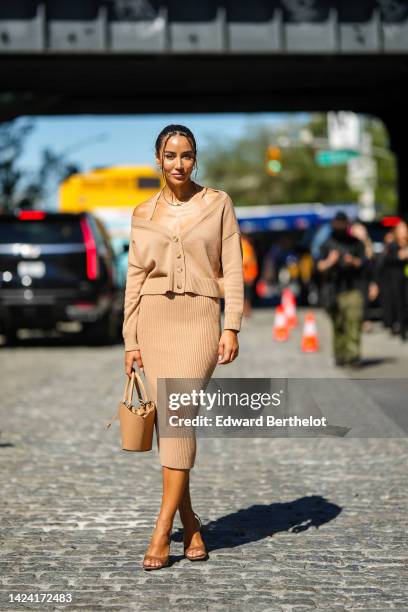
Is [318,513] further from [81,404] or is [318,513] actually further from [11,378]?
[11,378]

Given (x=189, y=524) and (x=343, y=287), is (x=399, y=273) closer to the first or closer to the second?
(x=343, y=287)

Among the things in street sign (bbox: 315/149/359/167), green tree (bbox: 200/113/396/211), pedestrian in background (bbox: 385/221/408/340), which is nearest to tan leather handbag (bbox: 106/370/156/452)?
pedestrian in background (bbox: 385/221/408/340)

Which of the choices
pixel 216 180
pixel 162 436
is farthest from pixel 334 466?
pixel 216 180

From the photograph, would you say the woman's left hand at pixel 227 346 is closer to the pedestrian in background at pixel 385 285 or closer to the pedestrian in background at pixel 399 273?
the pedestrian in background at pixel 399 273

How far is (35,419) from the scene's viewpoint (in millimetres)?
10633

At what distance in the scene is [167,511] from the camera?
5363 millimetres

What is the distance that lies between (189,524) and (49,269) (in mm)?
13136

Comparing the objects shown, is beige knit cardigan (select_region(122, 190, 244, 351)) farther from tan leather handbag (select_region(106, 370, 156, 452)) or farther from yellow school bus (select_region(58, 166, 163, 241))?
yellow school bus (select_region(58, 166, 163, 241))

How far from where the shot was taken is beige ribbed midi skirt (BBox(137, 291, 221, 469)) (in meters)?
5.34

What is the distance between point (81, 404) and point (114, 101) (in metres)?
21.2

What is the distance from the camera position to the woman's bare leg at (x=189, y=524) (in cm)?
552

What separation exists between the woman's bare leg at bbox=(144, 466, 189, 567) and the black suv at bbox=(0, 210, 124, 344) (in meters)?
13.1

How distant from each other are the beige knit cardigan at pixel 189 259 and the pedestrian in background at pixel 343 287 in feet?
29.7

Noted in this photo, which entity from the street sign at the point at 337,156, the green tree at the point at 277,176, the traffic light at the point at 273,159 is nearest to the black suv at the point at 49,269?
the traffic light at the point at 273,159
